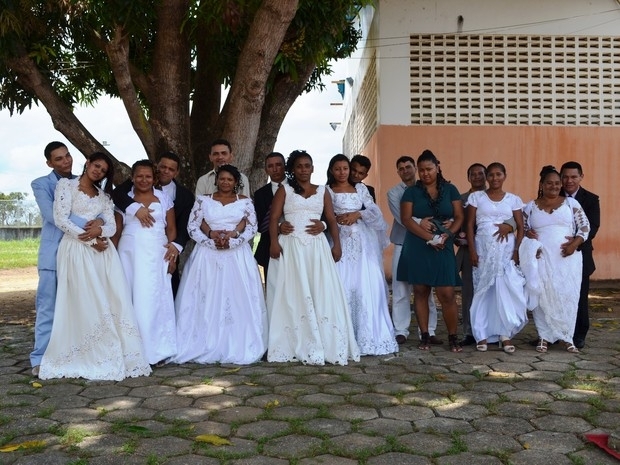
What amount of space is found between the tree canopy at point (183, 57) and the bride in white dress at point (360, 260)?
1.37 meters

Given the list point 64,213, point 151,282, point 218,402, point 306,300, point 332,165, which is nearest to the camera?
point 218,402

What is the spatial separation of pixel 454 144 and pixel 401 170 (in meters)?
5.02

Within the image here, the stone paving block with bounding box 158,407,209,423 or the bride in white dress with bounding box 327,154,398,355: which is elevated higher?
the bride in white dress with bounding box 327,154,398,355

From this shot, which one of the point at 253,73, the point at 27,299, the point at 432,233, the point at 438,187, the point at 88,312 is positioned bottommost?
the point at 27,299

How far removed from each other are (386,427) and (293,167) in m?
2.72

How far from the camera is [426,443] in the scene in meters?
3.76

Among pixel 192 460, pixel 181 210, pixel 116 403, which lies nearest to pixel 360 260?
pixel 181 210

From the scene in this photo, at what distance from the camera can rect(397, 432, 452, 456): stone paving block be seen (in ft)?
11.9

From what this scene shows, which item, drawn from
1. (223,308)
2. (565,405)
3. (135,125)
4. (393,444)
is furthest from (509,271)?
(135,125)

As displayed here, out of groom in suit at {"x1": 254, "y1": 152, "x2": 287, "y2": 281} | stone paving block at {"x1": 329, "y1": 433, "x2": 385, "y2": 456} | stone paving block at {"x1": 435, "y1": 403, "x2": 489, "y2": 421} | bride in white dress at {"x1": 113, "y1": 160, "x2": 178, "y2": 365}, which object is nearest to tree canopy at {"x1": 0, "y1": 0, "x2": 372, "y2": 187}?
groom in suit at {"x1": 254, "y1": 152, "x2": 287, "y2": 281}

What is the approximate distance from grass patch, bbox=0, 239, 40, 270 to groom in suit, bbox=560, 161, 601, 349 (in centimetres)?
1409

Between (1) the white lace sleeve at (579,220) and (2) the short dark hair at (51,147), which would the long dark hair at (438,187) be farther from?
(2) the short dark hair at (51,147)

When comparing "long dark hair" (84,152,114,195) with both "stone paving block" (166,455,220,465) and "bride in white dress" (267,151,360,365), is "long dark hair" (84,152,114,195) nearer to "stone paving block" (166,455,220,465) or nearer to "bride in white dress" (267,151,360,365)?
"bride in white dress" (267,151,360,365)

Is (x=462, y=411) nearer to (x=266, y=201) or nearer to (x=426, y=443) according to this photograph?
(x=426, y=443)
